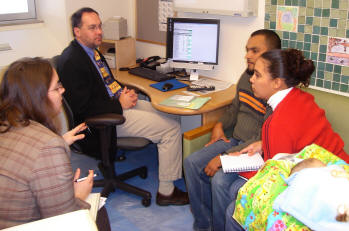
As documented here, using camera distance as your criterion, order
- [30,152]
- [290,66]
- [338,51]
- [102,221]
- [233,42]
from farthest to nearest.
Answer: [233,42] < [338,51] < [290,66] < [102,221] < [30,152]

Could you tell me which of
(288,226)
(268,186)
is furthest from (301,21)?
(288,226)

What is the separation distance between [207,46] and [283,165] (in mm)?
1575

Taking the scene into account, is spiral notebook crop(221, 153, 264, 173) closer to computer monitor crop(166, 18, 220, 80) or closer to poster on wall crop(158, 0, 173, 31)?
computer monitor crop(166, 18, 220, 80)

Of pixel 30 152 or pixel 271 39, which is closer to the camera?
pixel 30 152

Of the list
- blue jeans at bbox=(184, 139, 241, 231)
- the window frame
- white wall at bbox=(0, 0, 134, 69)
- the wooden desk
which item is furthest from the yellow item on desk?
the window frame

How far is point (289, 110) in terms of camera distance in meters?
1.91

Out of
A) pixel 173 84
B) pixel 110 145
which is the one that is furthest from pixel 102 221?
pixel 173 84

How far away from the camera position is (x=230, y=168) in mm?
2061

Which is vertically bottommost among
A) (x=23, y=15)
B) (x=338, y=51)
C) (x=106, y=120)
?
(x=106, y=120)

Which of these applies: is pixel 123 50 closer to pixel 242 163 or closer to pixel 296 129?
pixel 242 163

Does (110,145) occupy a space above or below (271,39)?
below

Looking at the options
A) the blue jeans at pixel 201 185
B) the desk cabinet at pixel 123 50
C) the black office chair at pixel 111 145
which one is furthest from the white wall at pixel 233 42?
the black office chair at pixel 111 145

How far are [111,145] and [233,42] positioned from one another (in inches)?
47.6

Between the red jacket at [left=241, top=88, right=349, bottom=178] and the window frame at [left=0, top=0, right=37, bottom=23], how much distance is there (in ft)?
8.89
